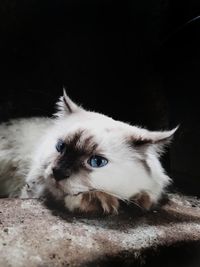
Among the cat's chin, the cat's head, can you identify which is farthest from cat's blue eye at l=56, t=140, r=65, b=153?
the cat's chin

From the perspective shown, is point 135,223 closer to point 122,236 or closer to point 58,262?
point 122,236

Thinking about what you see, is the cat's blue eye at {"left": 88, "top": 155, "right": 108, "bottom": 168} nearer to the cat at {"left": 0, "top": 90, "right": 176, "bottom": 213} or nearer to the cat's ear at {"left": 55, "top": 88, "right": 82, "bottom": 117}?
the cat at {"left": 0, "top": 90, "right": 176, "bottom": 213}

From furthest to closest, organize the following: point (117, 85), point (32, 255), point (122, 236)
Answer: point (117, 85) → point (122, 236) → point (32, 255)

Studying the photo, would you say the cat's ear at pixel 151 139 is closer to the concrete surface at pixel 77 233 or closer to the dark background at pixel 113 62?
the dark background at pixel 113 62

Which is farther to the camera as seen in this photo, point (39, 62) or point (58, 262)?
point (39, 62)

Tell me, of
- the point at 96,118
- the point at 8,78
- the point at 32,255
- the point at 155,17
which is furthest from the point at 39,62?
the point at 32,255

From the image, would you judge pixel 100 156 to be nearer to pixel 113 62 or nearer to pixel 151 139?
pixel 151 139

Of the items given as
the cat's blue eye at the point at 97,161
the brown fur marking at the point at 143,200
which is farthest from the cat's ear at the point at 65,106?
the brown fur marking at the point at 143,200
